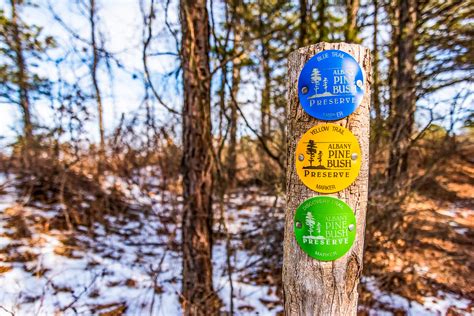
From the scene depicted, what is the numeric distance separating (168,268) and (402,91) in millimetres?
3891

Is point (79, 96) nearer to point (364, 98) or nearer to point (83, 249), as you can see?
point (83, 249)

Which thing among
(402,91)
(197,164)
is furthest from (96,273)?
(402,91)

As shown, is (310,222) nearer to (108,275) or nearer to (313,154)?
(313,154)

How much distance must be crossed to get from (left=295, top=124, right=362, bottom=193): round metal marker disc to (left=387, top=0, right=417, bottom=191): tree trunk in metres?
2.88

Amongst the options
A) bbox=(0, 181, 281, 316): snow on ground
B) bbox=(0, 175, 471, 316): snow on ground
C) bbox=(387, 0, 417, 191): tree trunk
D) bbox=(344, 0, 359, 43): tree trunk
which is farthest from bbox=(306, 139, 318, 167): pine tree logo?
bbox=(344, 0, 359, 43): tree trunk

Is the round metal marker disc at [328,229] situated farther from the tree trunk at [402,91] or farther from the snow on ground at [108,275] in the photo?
the tree trunk at [402,91]

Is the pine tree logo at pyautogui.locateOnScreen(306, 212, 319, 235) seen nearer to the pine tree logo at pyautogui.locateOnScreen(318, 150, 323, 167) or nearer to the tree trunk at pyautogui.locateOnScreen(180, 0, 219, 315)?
the pine tree logo at pyautogui.locateOnScreen(318, 150, 323, 167)

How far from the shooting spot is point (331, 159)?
102cm

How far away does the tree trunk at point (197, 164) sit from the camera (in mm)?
2768

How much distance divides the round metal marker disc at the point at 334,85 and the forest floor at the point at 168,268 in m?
1.97

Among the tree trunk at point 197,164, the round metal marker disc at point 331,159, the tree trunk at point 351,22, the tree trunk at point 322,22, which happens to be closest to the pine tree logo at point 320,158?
the round metal marker disc at point 331,159

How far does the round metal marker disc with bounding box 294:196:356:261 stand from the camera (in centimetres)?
102

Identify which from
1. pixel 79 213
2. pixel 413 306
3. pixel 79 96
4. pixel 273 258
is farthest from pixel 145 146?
pixel 413 306

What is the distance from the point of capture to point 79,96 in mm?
5055
